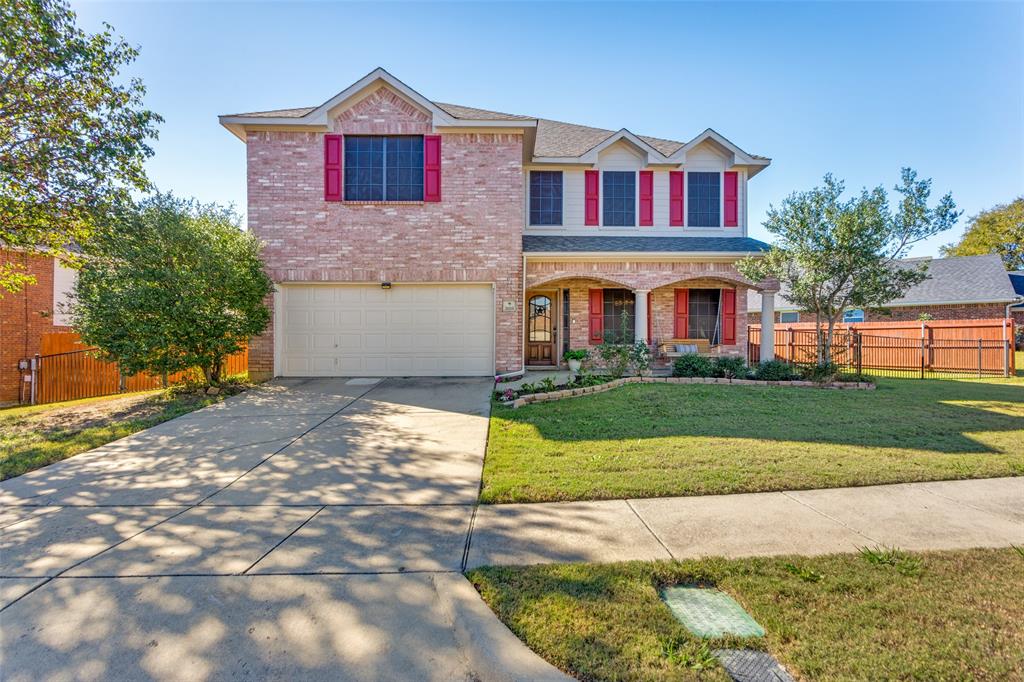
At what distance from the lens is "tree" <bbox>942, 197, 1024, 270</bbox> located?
35.4 m

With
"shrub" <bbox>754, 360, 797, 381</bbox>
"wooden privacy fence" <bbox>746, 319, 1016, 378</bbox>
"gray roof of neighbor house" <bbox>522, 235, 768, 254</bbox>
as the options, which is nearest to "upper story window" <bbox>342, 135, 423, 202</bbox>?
"gray roof of neighbor house" <bbox>522, 235, 768, 254</bbox>

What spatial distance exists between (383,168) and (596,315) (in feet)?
22.9

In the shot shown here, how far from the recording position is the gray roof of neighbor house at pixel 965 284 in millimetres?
22317

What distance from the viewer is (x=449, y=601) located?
2.74m

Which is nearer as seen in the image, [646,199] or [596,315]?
[596,315]

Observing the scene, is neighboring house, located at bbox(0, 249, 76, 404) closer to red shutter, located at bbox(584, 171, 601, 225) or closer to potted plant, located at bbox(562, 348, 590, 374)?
potted plant, located at bbox(562, 348, 590, 374)

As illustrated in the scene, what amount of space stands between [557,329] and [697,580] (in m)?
11.2

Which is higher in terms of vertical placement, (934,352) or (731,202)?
(731,202)

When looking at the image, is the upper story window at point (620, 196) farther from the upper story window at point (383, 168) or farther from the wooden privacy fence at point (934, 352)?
the wooden privacy fence at point (934, 352)

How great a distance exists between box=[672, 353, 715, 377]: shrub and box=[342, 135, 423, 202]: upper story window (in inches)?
297

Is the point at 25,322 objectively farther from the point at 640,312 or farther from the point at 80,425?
the point at 640,312

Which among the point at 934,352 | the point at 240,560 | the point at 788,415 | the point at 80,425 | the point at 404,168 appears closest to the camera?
the point at 240,560

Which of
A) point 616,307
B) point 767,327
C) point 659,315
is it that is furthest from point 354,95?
point 767,327

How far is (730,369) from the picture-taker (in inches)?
433
